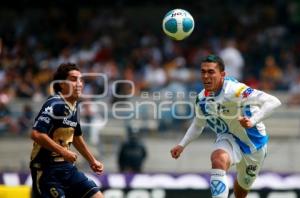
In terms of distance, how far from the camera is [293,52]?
21.7m

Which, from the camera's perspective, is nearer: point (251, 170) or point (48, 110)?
point (48, 110)

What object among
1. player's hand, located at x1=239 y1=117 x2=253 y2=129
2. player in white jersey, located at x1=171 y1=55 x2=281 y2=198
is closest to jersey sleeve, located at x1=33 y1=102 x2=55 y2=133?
player in white jersey, located at x1=171 y1=55 x2=281 y2=198

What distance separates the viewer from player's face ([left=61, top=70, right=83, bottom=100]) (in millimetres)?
10523

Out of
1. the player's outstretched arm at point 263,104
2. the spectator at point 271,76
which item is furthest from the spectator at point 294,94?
the player's outstretched arm at point 263,104

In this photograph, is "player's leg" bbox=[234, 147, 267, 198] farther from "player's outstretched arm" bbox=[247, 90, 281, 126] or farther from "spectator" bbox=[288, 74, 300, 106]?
"spectator" bbox=[288, 74, 300, 106]

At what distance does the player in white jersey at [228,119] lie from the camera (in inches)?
423

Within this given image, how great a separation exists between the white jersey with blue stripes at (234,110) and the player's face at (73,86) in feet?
5.17

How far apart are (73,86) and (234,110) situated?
78.5 inches

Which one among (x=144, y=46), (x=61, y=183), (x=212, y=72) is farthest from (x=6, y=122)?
(x=212, y=72)

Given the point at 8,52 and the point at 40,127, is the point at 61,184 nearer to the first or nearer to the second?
the point at 40,127

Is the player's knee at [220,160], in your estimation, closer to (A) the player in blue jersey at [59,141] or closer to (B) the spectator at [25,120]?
(A) the player in blue jersey at [59,141]

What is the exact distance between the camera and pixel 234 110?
11109 millimetres

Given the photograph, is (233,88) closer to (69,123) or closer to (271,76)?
(69,123)

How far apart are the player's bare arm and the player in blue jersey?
4 centimetres
